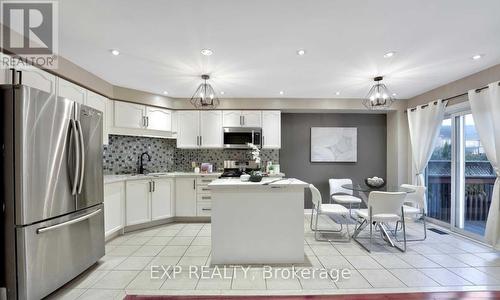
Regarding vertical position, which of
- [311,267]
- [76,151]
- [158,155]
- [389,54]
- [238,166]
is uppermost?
[389,54]

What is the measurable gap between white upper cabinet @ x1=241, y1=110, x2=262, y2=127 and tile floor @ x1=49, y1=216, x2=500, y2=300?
2.26 m

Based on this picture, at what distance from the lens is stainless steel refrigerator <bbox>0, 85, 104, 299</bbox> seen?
173 cm

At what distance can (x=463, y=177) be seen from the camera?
3.62 m

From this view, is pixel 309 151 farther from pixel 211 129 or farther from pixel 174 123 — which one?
pixel 174 123

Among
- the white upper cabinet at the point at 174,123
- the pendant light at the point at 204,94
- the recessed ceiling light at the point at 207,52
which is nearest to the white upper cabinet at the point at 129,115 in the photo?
the white upper cabinet at the point at 174,123

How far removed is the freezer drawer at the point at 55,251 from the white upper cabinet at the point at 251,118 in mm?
2882

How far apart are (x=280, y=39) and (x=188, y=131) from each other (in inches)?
112

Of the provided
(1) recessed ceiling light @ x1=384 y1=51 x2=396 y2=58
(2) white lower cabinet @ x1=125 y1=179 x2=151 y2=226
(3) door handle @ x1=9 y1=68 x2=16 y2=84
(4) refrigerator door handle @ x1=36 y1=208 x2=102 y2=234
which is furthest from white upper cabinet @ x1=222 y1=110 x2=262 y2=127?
(3) door handle @ x1=9 y1=68 x2=16 y2=84

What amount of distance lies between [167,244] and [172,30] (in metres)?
2.71

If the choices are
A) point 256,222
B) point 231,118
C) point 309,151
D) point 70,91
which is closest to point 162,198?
point 231,118

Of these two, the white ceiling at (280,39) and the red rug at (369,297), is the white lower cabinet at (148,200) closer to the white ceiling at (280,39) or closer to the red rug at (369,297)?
the white ceiling at (280,39)

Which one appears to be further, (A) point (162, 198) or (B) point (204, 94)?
(A) point (162, 198)

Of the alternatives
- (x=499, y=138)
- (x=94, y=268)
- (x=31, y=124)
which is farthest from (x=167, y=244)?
(x=499, y=138)

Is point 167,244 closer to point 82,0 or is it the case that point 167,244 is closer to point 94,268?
point 94,268
